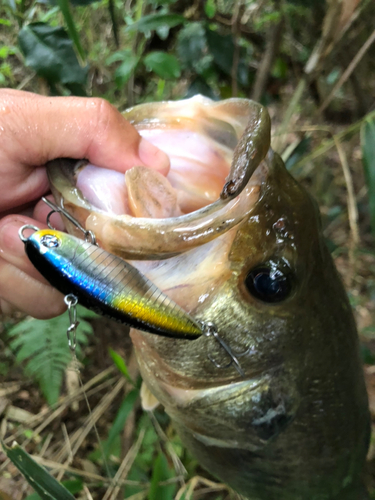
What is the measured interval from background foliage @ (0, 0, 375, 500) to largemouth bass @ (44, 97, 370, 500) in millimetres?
474

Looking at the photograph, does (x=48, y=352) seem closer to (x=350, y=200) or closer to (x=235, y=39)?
(x=350, y=200)

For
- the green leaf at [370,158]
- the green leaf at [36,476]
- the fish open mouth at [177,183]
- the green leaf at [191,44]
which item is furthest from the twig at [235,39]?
the green leaf at [36,476]

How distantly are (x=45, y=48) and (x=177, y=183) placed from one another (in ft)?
2.71

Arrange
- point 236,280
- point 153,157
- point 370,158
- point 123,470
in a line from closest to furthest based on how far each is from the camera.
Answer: point 236,280 < point 153,157 < point 370,158 < point 123,470

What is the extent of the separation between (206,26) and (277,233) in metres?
1.23

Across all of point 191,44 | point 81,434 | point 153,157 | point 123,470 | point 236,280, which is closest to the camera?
point 236,280

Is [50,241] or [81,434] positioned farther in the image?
[81,434]

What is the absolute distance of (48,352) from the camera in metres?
1.83

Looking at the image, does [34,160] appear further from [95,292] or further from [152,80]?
[152,80]

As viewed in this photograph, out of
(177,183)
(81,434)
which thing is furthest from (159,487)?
(177,183)

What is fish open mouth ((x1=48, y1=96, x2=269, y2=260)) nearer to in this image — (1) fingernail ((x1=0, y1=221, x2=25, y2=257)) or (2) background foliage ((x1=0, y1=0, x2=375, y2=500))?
(1) fingernail ((x1=0, y1=221, x2=25, y2=257))

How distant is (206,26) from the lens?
1579 mm

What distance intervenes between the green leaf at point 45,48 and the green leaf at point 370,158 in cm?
116

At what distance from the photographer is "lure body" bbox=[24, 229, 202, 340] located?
54 cm
